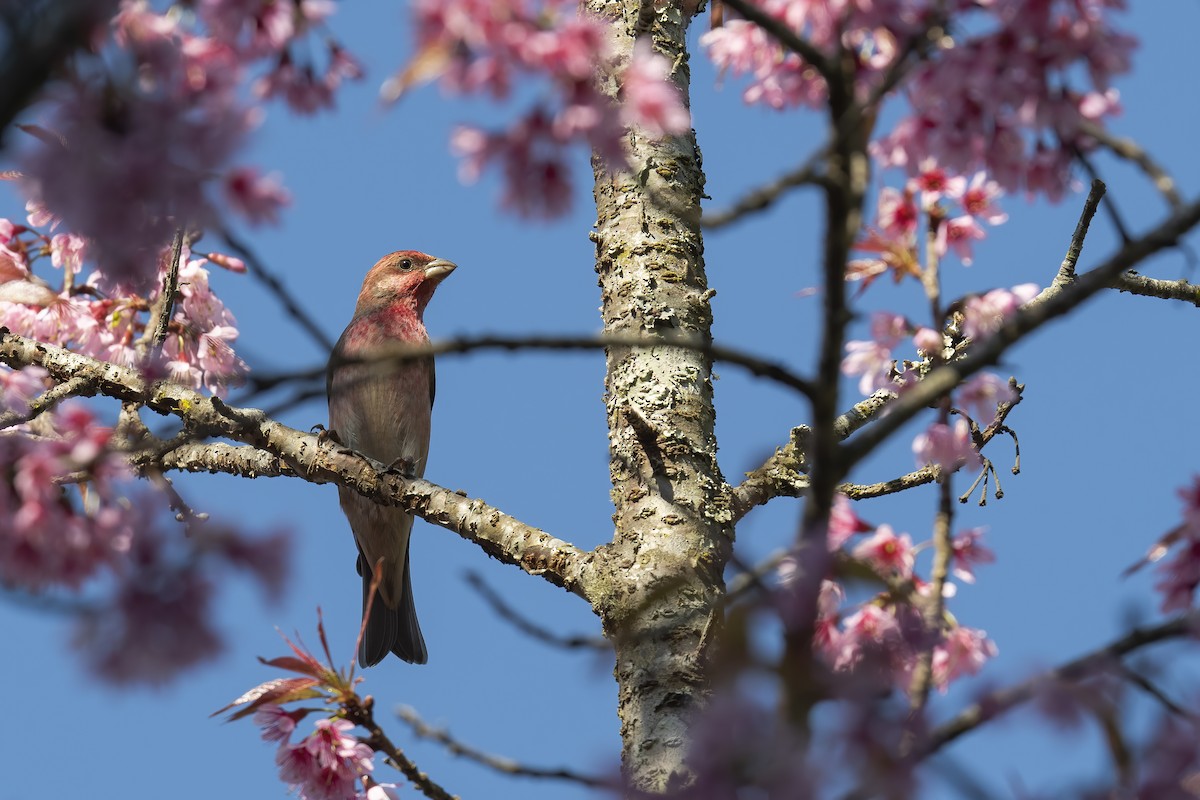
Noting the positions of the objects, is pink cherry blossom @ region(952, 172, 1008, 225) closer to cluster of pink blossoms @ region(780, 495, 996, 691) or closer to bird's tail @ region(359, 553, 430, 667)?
cluster of pink blossoms @ region(780, 495, 996, 691)

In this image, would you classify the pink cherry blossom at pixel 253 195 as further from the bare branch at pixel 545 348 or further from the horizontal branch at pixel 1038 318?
the horizontal branch at pixel 1038 318

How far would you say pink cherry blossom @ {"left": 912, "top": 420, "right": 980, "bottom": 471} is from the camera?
229cm

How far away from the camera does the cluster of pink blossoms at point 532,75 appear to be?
5.92 ft

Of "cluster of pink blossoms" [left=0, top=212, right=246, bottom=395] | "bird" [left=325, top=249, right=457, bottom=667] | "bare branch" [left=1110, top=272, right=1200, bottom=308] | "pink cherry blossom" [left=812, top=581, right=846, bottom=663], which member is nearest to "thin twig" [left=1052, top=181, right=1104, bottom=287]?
"bare branch" [left=1110, top=272, right=1200, bottom=308]

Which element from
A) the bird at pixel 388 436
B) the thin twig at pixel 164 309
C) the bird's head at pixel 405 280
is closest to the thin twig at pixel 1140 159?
the thin twig at pixel 164 309

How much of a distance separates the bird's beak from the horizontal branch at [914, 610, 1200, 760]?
6050 millimetres

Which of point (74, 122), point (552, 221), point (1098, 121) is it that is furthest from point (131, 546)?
point (1098, 121)

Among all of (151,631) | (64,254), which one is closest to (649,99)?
(151,631)

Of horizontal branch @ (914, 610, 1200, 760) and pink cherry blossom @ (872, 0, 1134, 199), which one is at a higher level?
pink cherry blossom @ (872, 0, 1134, 199)

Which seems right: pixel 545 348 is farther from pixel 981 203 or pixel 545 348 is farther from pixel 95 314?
pixel 95 314

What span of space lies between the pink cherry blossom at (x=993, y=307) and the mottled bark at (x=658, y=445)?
0.92 metres

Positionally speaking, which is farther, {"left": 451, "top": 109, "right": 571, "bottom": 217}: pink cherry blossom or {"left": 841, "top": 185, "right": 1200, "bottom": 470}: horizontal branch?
{"left": 451, "top": 109, "right": 571, "bottom": 217}: pink cherry blossom

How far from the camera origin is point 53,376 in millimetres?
4387

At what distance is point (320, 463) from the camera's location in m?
4.54
